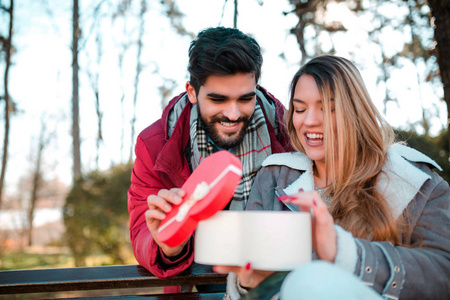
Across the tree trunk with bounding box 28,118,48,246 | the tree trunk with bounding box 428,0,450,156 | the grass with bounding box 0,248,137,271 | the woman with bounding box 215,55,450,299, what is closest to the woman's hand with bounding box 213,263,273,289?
the woman with bounding box 215,55,450,299

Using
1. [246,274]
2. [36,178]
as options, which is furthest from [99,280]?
[36,178]

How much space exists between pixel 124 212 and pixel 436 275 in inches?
221

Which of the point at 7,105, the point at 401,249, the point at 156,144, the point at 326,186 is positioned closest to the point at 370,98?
the point at 326,186

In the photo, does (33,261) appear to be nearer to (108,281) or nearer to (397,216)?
(108,281)

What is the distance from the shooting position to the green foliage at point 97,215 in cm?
635

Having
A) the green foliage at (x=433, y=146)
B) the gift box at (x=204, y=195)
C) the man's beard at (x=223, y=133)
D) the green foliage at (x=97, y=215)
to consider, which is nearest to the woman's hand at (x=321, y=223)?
the gift box at (x=204, y=195)

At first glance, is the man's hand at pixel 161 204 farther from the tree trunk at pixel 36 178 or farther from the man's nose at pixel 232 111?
the tree trunk at pixel 36 178

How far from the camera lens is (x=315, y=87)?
2.03 meters

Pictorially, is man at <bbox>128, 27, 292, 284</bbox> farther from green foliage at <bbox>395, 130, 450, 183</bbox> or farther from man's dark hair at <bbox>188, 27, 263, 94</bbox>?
green foliage at <bbox>395, 130, 450, 183</bbox>

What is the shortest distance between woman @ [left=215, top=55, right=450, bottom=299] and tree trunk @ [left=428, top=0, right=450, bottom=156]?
1.00 m

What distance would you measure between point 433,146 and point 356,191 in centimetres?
423

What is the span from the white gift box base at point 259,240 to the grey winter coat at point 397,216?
0.83ft

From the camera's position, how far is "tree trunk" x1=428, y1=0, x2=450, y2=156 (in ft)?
8.81

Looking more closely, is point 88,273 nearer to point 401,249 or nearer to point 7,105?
point 401,249
